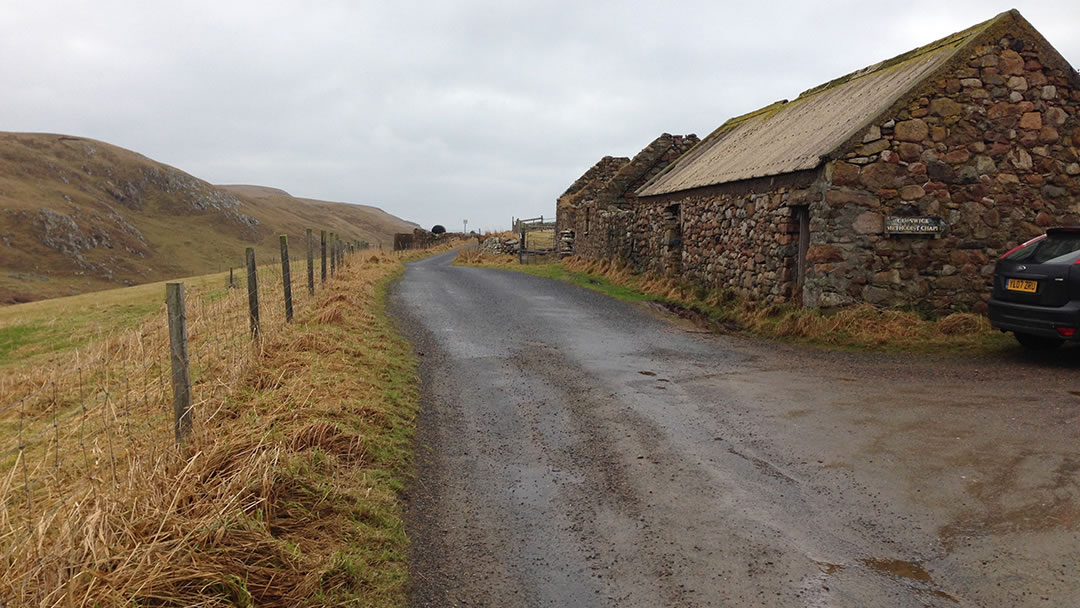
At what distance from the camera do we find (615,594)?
3.71 m

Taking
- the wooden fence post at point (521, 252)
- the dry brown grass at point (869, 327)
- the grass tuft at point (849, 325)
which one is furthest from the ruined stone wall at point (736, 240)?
the wooden fence post at point (521, 252)

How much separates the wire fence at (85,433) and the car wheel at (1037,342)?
10030 mm

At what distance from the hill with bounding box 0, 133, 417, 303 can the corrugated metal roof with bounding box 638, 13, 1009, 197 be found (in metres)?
66.8

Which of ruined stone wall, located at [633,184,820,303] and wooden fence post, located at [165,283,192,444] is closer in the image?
wooden fence post, located at [165,283,192,444]

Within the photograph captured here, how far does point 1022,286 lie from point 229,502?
921cm

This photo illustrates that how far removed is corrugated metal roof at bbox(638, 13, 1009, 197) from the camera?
11953mm

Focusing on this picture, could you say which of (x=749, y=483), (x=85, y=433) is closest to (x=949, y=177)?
(x=749, y=483)

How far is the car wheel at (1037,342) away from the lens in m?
9.34

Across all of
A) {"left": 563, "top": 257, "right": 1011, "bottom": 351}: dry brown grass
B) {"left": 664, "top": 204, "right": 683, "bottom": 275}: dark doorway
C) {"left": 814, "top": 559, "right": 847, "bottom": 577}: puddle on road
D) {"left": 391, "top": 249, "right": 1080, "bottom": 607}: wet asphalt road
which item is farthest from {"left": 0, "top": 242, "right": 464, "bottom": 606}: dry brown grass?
{"left": 664, "top": 204, "right": 683, "bottom": 275}: dark doorway

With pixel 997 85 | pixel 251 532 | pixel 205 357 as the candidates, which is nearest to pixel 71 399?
pixel 205 357

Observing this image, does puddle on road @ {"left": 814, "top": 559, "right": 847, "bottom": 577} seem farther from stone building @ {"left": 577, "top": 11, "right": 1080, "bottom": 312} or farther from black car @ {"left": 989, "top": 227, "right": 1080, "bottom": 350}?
stone building @ {"left": 577, "top": 11, "right": 1080, "bottom": 312}

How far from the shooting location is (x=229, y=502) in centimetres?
385

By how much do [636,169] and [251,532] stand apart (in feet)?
75.0

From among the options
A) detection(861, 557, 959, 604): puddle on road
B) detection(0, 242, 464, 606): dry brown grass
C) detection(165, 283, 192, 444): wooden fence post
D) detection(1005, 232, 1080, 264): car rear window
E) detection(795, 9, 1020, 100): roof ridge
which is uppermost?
detection(795, 9, 1020, 100): roof ridge
